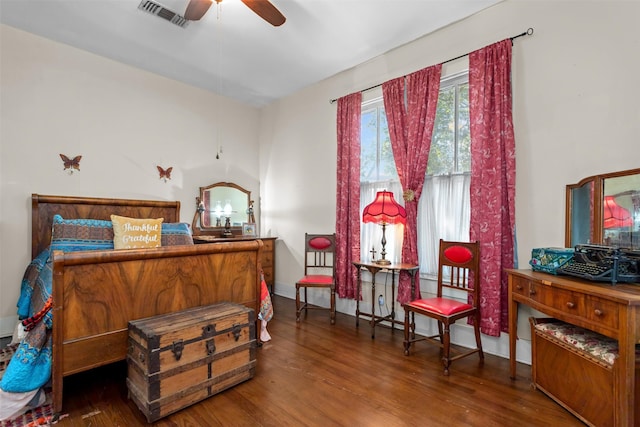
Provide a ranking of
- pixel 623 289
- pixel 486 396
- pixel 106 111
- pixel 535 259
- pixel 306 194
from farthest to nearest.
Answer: pixel 306 194
pixel 106 111
pixel 535 259
pixel 486 396
pixel 623 289

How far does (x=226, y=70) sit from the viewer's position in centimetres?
412

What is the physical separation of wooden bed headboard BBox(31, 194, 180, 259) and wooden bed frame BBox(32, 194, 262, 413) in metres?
2.05

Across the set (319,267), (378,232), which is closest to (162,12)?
(378,232)

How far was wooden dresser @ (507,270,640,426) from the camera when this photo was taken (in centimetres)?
151

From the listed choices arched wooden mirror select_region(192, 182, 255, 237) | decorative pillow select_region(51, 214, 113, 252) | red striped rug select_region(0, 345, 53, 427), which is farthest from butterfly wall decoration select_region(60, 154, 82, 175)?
red striped rug select_region(0, 345, 53, 427)

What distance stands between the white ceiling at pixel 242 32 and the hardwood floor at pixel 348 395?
3065 mm

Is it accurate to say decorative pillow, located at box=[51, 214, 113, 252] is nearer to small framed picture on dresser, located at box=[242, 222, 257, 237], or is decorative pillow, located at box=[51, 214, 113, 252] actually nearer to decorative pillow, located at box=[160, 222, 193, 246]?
decorative pillow, located at box=[160, 222, 193, 246]

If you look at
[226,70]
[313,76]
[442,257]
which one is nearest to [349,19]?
[313,76]

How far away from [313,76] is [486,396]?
3907 millimetres

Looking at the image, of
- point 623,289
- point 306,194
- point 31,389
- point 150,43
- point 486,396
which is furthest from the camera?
point 306,194

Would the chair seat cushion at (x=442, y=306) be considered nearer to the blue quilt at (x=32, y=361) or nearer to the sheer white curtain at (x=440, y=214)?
the sheer white curtain at (x=440, y=214)

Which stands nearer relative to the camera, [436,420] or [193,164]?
Result: [436,420]

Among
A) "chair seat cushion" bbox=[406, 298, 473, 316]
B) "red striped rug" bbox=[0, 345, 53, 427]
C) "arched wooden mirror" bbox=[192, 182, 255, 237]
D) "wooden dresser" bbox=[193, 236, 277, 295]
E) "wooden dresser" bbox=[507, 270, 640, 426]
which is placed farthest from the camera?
"wooden dresser" bbox=[193, 236, 277, 295]

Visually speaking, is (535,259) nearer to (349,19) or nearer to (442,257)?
(442,257)
